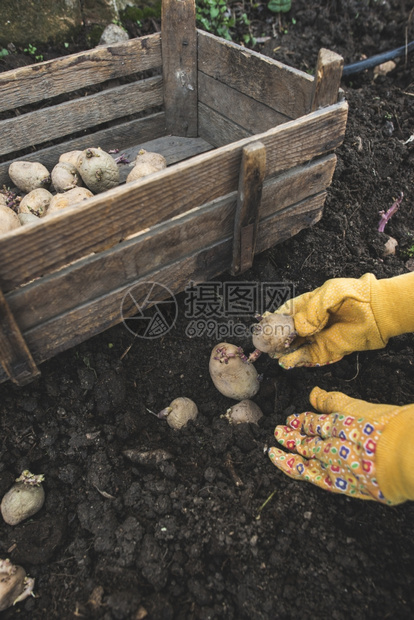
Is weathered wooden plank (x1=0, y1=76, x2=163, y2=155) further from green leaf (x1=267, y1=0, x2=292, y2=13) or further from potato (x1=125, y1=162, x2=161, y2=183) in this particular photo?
green leaf (x1=267, y1=0, x2=292, y2=13)

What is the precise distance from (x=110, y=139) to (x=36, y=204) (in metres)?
1.11

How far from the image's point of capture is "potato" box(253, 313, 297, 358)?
244 cm

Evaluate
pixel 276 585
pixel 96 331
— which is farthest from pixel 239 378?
pixel 276 585

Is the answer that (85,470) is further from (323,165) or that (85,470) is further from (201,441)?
(323,165)

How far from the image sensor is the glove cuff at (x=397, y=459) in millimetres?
1774

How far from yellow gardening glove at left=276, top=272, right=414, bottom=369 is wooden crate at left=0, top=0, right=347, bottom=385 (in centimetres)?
60

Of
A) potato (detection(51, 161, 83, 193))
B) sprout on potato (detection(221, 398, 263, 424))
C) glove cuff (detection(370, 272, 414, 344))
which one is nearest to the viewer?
glove cuff (detection(370, 272, 414, 344))

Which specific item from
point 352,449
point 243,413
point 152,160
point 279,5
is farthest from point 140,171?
point 279,5

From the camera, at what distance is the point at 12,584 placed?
6.91 feet

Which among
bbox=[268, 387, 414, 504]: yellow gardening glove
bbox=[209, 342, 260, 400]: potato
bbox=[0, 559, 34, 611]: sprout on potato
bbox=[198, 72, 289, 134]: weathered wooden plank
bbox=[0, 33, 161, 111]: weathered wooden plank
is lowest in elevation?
bbox=[0, 559, 34, 611]: sprout on potato

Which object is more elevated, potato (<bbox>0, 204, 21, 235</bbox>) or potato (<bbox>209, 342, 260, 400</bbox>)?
potato (<bbox>0, 204, 21, 235</bbox>)

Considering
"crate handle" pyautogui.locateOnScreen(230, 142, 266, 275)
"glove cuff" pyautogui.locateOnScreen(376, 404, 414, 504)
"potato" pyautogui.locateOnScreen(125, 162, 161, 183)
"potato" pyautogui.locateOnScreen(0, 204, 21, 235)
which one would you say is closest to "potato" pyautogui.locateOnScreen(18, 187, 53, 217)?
"potato" pyautogui.locateOnScreen(0, 204, 21, 235)

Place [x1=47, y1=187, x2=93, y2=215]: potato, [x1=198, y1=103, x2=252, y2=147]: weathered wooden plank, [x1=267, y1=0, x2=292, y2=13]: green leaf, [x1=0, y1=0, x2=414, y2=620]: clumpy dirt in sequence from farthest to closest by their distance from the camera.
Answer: [x1=267, y1=0, x2=292, y2=13]: green leaf → [x1=198, y1=103, x2=252, y2=147]: weathered wooden plank → [x1=47, y1=187, x2=93, y2=215]: potato → [x1=0, y1=0, x2=414, y2=620]: clumpy dirt

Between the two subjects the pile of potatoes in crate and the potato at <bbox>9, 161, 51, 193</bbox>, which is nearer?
the pile of potatoes in crate
